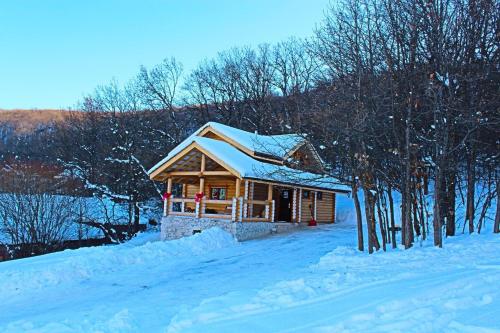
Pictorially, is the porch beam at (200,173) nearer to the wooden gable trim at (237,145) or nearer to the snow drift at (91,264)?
the wooden gable trim at (237,145)

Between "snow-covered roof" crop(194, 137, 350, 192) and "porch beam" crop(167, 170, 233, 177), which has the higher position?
"snow-covered roof" crop(194, 137, 350, 192)

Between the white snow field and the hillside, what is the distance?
74666 mm

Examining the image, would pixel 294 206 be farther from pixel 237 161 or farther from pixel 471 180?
pixel 471 180

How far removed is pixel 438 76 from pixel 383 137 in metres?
2.25

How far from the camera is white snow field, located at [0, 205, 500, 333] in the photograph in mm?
5496

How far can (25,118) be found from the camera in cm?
8756

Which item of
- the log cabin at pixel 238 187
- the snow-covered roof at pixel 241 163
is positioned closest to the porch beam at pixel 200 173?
the log cabin at pixel 238 187

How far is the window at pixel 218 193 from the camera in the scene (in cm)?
2350

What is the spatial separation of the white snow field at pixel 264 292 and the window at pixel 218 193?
32.1 ft

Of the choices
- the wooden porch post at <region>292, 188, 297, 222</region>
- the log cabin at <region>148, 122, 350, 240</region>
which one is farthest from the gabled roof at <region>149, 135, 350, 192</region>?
the wooden porch post at <region>292, 188, 297, 222</region>

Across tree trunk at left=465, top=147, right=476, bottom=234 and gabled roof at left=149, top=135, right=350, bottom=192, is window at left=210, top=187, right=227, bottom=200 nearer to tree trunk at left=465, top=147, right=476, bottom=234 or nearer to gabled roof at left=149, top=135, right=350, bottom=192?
gabled roof at left=149, top=135, right=350, bottom=192

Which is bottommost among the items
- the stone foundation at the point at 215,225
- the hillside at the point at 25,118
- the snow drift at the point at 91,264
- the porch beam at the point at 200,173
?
the snow drift at the point at 91,264

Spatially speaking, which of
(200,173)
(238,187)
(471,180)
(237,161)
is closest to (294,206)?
(238,187)

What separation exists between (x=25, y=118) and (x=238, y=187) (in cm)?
8184
